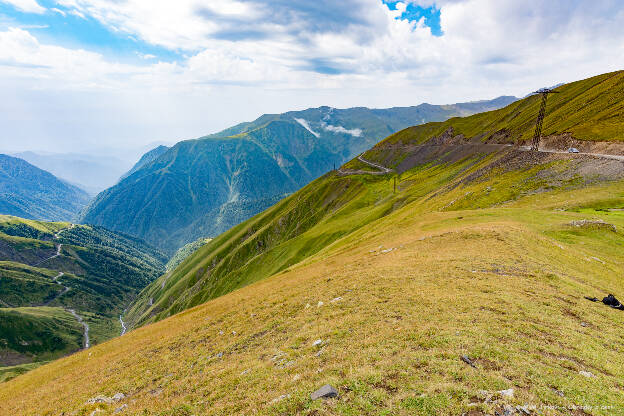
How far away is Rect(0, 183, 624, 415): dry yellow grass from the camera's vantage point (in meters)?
12.1

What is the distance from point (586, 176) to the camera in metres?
69.3

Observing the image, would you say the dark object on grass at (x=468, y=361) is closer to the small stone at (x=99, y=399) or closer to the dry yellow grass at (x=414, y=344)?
the dry yellow grass at (x=414, y=344)

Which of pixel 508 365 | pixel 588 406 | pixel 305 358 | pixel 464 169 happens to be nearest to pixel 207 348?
pixel 305 358

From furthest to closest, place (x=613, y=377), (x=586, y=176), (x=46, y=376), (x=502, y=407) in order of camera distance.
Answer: (x=586, y=176)
(x=46, y=376)
(x=613, y=377)
(x=502, y=407)

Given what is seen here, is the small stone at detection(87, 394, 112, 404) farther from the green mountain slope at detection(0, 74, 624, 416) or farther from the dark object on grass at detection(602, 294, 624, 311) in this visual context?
the dark object on grass at detection(602, 294, 624, 311)

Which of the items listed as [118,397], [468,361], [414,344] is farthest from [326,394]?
[118,397]

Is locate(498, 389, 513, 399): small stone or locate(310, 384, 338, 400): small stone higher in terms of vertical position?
locate(498, 389, 513, 399): small stone

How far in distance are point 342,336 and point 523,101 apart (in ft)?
773

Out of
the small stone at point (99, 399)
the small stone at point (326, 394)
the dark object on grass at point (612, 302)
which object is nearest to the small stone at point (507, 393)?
the small stone at point (326, 394)

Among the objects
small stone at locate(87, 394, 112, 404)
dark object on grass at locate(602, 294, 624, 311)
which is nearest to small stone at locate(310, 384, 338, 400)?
small stone at locate(87, 394, 112, 404)

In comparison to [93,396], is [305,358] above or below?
above

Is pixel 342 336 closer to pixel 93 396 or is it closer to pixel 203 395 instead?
pixel 203 395

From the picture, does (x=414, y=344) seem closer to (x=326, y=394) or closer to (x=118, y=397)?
(x=326, y=394)

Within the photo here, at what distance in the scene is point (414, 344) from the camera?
16109 mm
